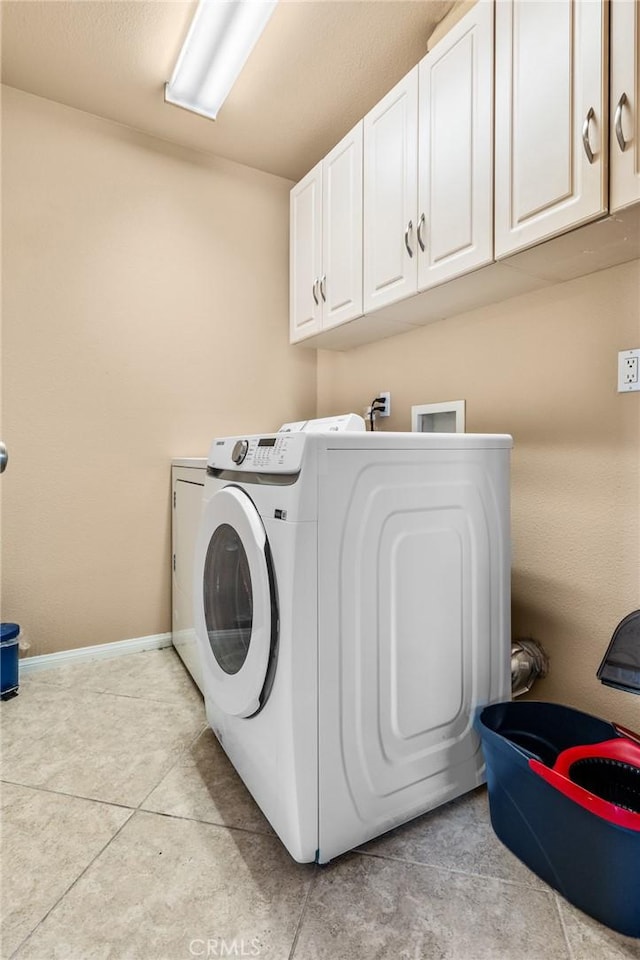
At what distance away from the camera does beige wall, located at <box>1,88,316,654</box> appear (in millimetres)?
2088

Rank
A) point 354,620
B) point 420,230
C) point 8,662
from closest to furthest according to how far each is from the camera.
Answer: point 354,620
point 420,230
point 8,662

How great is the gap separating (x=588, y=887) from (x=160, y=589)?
2022 millimetres

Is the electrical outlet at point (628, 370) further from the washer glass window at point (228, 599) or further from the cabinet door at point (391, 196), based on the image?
the washer glass window at point (228, 599)

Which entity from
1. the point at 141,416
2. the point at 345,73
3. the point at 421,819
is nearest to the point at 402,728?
the point at 421,819

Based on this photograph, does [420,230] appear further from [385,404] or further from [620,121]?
[385,404]

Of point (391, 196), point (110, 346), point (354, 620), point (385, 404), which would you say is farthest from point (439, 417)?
point (110, 346)

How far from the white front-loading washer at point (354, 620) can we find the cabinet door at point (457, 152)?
66 centimetres

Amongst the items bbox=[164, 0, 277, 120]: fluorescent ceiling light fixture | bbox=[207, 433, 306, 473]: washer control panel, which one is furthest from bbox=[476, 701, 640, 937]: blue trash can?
bbox=[164, 0, 277, 120]: fluorescent ceiling light fixture

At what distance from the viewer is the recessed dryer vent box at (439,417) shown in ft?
6.42

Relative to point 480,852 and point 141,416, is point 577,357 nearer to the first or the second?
point 480,852

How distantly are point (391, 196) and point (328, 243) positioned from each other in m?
0.47

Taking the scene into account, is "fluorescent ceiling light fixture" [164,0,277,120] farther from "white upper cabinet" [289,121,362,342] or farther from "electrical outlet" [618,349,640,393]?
"electrical outlet" [618,349,640,393]

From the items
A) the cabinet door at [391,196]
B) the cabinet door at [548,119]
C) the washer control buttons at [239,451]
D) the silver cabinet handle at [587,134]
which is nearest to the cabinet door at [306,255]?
the cabinet door at [391,196]

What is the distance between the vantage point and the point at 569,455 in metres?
1.55
